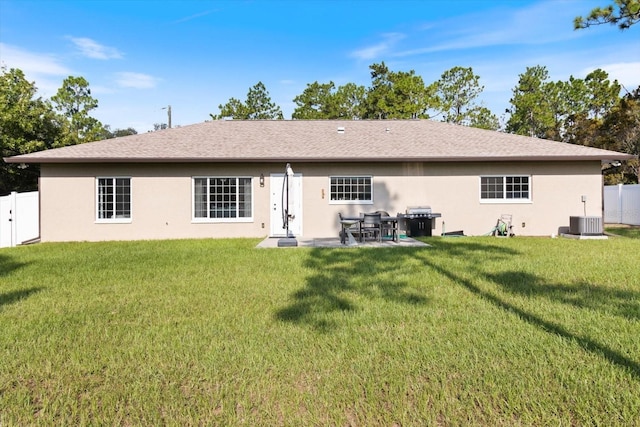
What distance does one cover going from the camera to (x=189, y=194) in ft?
42.3

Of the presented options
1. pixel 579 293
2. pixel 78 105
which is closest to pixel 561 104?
pixel 579 293

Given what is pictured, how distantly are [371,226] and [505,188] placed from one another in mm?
5495

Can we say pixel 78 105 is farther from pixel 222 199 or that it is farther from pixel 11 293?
pixel 11 293

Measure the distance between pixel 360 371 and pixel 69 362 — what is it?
2.52 metres

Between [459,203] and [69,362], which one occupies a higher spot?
[459,203]

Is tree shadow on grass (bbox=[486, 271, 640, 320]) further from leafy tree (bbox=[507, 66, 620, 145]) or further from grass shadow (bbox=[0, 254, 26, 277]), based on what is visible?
leafy tree (bbox=[507, 66, 620, 145])

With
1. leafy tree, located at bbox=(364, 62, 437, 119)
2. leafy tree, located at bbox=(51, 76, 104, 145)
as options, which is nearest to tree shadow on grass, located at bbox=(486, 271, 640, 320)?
leafy tree, located at bbox=(364, 62, 437, 119)

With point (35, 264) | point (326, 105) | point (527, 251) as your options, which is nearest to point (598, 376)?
point (527, 251)

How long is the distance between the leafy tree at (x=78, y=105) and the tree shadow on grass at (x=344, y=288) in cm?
3210

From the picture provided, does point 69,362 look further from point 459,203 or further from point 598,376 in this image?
point 459,203

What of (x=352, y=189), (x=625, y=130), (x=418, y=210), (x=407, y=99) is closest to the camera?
(x=418, y=210)

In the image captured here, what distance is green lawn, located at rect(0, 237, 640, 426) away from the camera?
8.49 feet

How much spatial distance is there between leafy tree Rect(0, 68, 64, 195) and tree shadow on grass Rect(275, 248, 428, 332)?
1915 cm

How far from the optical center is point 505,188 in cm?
1334
